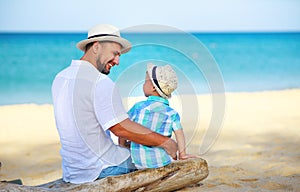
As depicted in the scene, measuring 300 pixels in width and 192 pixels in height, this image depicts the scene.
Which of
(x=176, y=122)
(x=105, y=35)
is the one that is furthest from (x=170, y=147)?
(x=105, y=35)

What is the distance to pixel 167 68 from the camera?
126 inches

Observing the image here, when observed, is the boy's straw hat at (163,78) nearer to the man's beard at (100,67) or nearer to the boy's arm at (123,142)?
the man's beard at (100,67)

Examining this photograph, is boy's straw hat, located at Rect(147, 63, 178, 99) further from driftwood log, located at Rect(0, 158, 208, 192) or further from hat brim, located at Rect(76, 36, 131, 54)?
driftwood log, located at Rect(0, 158, 208, 192)

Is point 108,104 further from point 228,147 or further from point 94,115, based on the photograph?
point 228,147

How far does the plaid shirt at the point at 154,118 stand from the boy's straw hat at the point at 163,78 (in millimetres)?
78

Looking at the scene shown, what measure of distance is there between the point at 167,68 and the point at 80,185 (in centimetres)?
99

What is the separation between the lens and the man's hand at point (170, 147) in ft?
10.6

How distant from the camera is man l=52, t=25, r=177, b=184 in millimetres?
2922

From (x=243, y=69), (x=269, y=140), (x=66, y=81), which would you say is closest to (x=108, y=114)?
(x=66, y=81)

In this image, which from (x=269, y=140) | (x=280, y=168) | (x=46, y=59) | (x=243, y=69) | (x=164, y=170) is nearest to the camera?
(x=164, y=170)

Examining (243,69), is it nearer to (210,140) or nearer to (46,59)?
(46,59)

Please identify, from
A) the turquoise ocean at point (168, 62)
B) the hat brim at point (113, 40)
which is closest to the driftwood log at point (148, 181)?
the turquoise ocean at point (168, 62)

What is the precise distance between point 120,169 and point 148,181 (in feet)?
0.74

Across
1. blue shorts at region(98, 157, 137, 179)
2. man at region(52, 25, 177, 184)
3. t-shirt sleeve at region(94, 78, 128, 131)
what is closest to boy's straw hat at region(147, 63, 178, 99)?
Result: man at region(52, 25, 177, 184)
